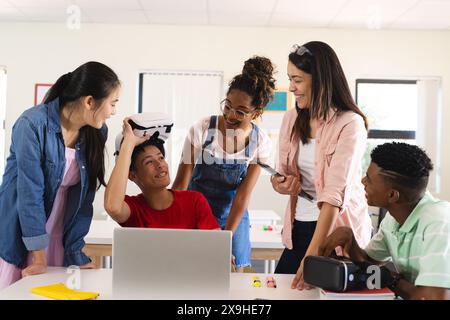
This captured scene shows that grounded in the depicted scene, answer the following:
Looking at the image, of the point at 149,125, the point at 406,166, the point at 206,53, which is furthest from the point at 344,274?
the point at 206,53

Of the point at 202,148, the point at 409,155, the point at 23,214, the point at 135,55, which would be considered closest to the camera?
the point at 409,155

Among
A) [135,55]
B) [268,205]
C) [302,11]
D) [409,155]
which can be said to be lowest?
[268,205]

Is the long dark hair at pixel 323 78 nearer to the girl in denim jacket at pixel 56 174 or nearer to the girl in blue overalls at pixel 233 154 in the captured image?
the girl in blue overalls at pixel 233 154

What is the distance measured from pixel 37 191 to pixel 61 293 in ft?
1.05

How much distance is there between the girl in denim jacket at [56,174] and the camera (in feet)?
4.08

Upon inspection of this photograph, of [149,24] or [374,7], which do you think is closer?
[374,7]

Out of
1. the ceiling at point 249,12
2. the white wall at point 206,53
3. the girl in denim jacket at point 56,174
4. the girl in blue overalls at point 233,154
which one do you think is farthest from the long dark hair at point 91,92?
the white wall at point 206,53

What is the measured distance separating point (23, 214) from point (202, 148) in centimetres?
70

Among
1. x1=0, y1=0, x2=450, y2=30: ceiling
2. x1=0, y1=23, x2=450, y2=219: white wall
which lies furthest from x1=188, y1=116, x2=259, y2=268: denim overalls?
x1=0, y1=23, x2=450, y2=219: white wall

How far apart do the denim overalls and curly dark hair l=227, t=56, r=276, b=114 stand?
153 millimetres

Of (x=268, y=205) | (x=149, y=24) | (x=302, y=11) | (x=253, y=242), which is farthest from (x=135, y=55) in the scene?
(x=253, y=242)

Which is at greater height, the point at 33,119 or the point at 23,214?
the point at 33,119
